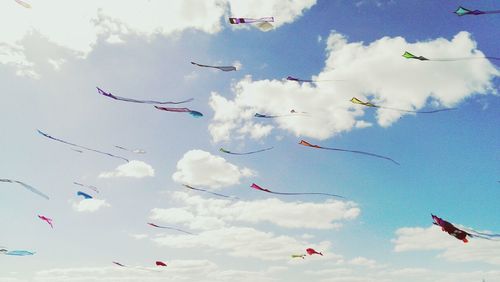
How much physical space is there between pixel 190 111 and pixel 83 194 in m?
16.9

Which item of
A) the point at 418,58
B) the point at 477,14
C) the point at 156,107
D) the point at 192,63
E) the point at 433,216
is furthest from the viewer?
the point at 156,107

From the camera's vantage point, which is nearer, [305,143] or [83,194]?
[305,143]

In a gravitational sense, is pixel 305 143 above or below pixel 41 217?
above

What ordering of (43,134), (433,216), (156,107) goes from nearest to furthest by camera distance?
1. (433,216)
2. (156,107)
3. (43,134)

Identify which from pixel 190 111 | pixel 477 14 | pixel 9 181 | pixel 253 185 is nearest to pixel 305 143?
pixel 253 185

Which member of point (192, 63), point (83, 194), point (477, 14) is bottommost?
point (83, 194)

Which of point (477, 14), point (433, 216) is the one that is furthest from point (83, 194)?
point (477, 14)

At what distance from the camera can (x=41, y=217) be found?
115ft

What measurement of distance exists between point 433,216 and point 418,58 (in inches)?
373

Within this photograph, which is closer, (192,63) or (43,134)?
(192,63)

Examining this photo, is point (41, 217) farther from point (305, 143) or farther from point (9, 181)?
point (305, 143)

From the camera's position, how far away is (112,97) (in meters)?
26.9

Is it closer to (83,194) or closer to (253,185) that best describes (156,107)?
(253,185)

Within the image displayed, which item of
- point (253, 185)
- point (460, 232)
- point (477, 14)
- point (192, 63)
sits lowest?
point (460, 232)
